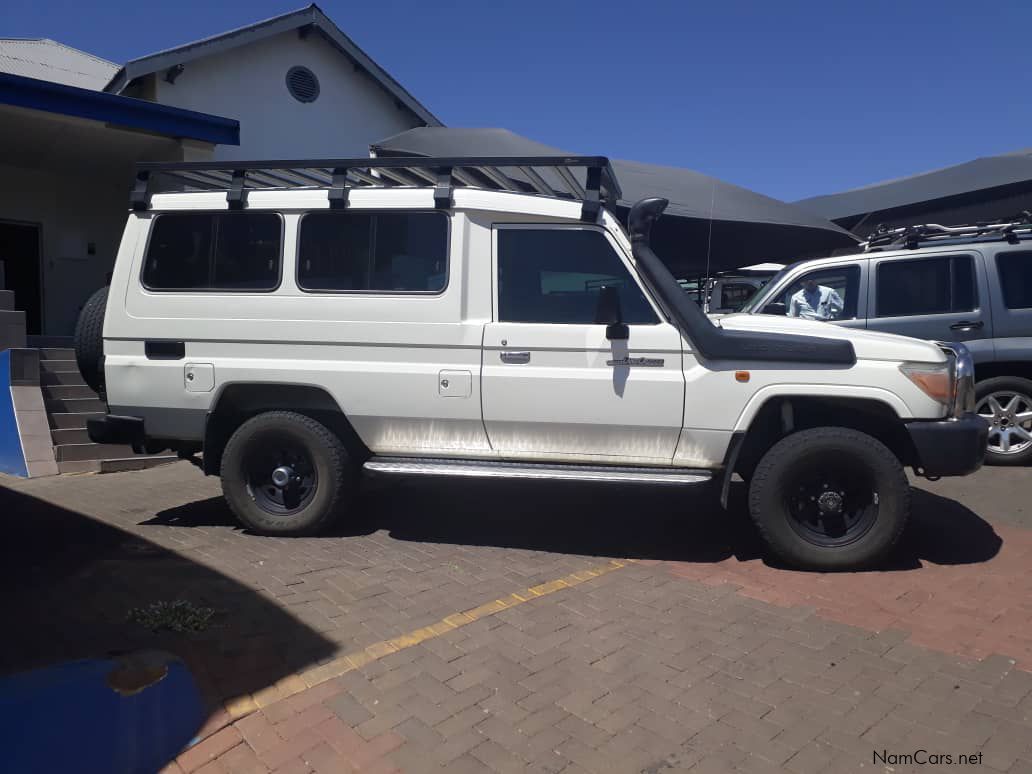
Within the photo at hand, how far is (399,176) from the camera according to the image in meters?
5.10

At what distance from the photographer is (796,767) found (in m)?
2.64

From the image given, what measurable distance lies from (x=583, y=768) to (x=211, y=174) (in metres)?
4.52

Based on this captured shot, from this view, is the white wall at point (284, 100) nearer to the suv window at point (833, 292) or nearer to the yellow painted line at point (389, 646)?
the suv window at point (833, 292)

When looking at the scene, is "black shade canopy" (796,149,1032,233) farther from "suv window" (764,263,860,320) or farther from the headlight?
the headlight

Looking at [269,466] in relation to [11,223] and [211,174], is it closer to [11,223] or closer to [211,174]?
[211,174]

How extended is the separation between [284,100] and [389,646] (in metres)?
13.6

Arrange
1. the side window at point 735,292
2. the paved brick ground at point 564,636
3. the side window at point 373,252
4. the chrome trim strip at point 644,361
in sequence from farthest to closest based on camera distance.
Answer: the side window at point 735,292, the side window at point 373,252, the chrome trim strip at point 644,361, the paved brick ground at point 564,636

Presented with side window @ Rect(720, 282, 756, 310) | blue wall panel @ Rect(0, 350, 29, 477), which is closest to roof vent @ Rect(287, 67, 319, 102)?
blue wall panel @ Rect(0, 350, 29, 477)

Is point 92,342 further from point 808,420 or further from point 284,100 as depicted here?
point 284,100

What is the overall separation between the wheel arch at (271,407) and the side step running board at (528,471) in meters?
0.30

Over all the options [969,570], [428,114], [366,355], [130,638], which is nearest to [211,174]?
[366,355]

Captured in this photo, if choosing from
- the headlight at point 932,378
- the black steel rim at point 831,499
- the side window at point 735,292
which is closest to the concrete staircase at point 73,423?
the black steel rim at point 831,499

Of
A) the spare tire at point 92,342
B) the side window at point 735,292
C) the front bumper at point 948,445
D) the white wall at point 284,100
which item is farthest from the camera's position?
the white wall at point 284,100

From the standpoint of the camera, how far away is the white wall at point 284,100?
44.7 ft
